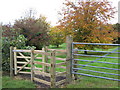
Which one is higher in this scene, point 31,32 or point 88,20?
point 88,20

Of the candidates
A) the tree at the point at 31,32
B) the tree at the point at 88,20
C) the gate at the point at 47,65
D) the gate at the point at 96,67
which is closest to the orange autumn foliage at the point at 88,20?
the tree at the point at 88,20

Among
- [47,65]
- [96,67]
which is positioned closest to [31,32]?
[47,65]

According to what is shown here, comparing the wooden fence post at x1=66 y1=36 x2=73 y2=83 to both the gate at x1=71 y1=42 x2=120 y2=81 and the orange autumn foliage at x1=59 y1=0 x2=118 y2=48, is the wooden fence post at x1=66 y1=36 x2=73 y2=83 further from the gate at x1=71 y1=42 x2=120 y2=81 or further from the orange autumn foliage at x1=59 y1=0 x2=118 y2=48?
the orange autumn foliage at x1=59 y1=0 x2=118 y2=48

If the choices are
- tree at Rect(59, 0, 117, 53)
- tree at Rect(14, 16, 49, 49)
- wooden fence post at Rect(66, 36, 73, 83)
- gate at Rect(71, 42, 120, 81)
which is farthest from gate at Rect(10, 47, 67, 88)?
tree at Rect(59, 0, 117, 53)

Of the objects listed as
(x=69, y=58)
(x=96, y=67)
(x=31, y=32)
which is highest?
(x=31, y=32)

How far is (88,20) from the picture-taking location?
31.9ft

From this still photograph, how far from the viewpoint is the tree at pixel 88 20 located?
9.50 metres

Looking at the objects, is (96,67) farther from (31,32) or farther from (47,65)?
(31,32)

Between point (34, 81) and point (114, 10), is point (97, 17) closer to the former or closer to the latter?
point (114, 10)

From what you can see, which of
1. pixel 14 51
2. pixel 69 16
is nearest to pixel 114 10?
pixel 69 16

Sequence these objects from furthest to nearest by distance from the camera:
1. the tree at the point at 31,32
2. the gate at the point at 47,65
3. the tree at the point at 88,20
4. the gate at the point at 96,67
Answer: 1. the tree at the point at 31,32
2. the tree at the point at 88,20
3. the gate at the point at 47,65
4. the gate at the point at 96,67

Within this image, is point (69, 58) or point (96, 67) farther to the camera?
point (69, 58)

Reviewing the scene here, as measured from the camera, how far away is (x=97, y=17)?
33.4 feet

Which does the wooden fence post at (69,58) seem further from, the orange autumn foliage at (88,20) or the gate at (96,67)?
the orange autumn foliage at (88,20)
